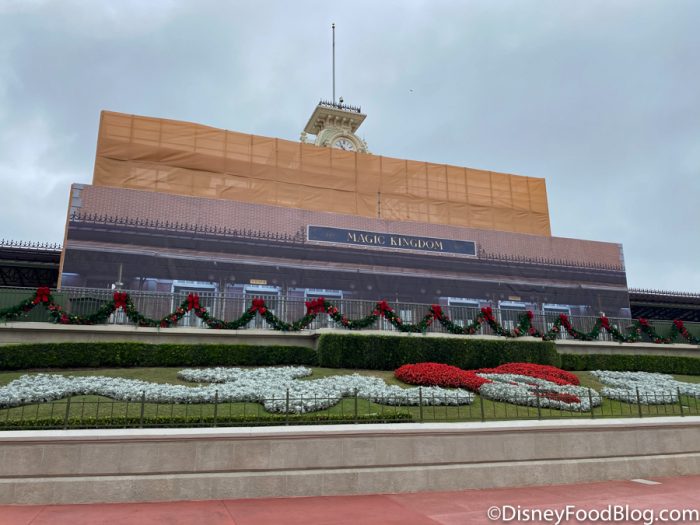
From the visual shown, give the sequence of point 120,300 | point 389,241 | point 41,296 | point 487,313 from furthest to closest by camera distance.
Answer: point 389,241 → point 487,313 → point 120,300 → point 41,296

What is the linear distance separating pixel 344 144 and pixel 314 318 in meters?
20.9

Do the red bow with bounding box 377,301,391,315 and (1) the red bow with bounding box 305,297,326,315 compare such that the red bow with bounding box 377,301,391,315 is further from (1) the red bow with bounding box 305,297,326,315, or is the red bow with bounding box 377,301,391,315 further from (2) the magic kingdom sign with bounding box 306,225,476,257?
(2) the magic kingdom sign with bounding box 306,225,476,257

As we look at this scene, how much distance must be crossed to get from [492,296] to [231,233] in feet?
49.1

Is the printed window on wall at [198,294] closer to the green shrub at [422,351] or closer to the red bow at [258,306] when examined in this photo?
the red bow at [258,306]

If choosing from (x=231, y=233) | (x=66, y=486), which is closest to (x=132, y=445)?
(x=66, y=486)

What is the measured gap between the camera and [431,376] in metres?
15.3

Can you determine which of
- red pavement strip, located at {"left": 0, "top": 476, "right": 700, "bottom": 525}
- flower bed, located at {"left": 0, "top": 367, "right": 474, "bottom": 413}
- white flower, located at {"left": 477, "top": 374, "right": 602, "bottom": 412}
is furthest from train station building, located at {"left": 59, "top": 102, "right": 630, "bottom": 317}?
red pavement strip, located at {"left": 0, "top": 476, "right": 700, "bottom": 525}

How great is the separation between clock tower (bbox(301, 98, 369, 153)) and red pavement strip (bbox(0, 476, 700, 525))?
1189 inches

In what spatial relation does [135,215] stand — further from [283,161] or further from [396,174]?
[396,174]

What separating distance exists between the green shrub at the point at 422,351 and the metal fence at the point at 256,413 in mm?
4879

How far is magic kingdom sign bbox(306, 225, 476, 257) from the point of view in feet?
93.0

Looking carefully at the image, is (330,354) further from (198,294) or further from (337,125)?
(337,125)

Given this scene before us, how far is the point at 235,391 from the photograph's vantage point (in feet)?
39.8

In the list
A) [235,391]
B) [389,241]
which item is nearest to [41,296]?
[235,391]
